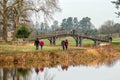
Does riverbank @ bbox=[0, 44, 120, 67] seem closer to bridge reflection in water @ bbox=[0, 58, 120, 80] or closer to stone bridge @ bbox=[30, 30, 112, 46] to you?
bridge reflection in water @ bbox=[0, 58, 120, 80]

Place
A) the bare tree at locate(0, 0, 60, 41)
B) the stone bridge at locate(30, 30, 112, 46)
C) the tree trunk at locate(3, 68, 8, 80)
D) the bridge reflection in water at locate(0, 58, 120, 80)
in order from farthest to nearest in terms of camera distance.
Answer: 1. the stone bridge at locate(30, 30, 112, 46)
2. the bare tree at locate(0, 0, 60, 41)
3. the bridge reflection in water at locate(0, 58, 120, 80)
4. the tree trunk at locate(3, 68, 8, 80)

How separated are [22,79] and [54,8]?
3826cm

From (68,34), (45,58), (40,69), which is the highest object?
(68,34)

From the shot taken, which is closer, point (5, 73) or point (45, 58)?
point (5, 73)

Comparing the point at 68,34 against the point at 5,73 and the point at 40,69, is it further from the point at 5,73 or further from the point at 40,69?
the point at 5,73

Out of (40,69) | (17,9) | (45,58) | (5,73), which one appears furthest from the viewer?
(17,9)

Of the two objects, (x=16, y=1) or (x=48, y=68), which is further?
(x=16, y=1)

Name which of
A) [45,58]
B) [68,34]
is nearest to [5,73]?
[45,58]

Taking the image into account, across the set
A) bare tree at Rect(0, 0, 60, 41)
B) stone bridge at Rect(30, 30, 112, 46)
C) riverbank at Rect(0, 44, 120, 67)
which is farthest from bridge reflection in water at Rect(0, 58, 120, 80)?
stone bridge at Rect(30, 30, 112, 46)

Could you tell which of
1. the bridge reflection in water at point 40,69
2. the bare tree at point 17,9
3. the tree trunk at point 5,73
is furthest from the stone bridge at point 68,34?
the tree trunk at point 5,73

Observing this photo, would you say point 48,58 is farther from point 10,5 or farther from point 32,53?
point 10,5

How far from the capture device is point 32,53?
53375 mm

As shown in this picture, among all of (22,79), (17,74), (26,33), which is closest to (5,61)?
(17,74)

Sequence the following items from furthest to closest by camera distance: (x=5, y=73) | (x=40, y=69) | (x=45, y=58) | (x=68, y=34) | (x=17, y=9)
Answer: (x=68, y=34), (x=17, y=9), (x=45, y=58), (x=40, y=69), (x=5, y=73)
